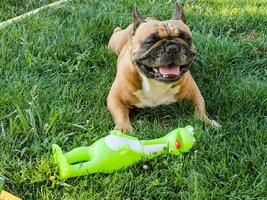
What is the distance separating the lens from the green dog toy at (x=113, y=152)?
2.49m

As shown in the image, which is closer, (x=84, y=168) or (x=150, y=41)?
(x=84, y=168)

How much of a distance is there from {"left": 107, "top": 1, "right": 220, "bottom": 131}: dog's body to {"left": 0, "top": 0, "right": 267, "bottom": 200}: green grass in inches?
2.7

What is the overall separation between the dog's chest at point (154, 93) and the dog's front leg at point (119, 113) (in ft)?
0.35

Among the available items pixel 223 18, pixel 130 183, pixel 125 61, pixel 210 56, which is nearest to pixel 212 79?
pixel 210 56

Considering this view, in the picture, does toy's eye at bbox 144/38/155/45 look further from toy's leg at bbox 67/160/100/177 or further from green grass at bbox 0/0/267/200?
toy's leg at bbox 67/160/100/177

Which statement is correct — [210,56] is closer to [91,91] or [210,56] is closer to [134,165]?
[91,91]

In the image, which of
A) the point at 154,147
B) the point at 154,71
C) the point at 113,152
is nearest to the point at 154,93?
the point at 154,71

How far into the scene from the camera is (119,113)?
3027mm

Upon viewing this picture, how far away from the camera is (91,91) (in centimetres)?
325

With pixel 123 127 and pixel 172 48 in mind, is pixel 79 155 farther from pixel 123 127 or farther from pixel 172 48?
pixel 172 48

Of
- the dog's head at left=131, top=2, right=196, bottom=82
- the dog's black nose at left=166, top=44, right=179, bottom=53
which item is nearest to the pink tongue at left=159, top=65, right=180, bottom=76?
the dog's head at left=131, top=2, right=196, bottom=82

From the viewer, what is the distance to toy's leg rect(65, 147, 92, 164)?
8.28 ft

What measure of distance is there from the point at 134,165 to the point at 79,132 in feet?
1.32

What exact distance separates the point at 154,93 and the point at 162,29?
0.36 metres
